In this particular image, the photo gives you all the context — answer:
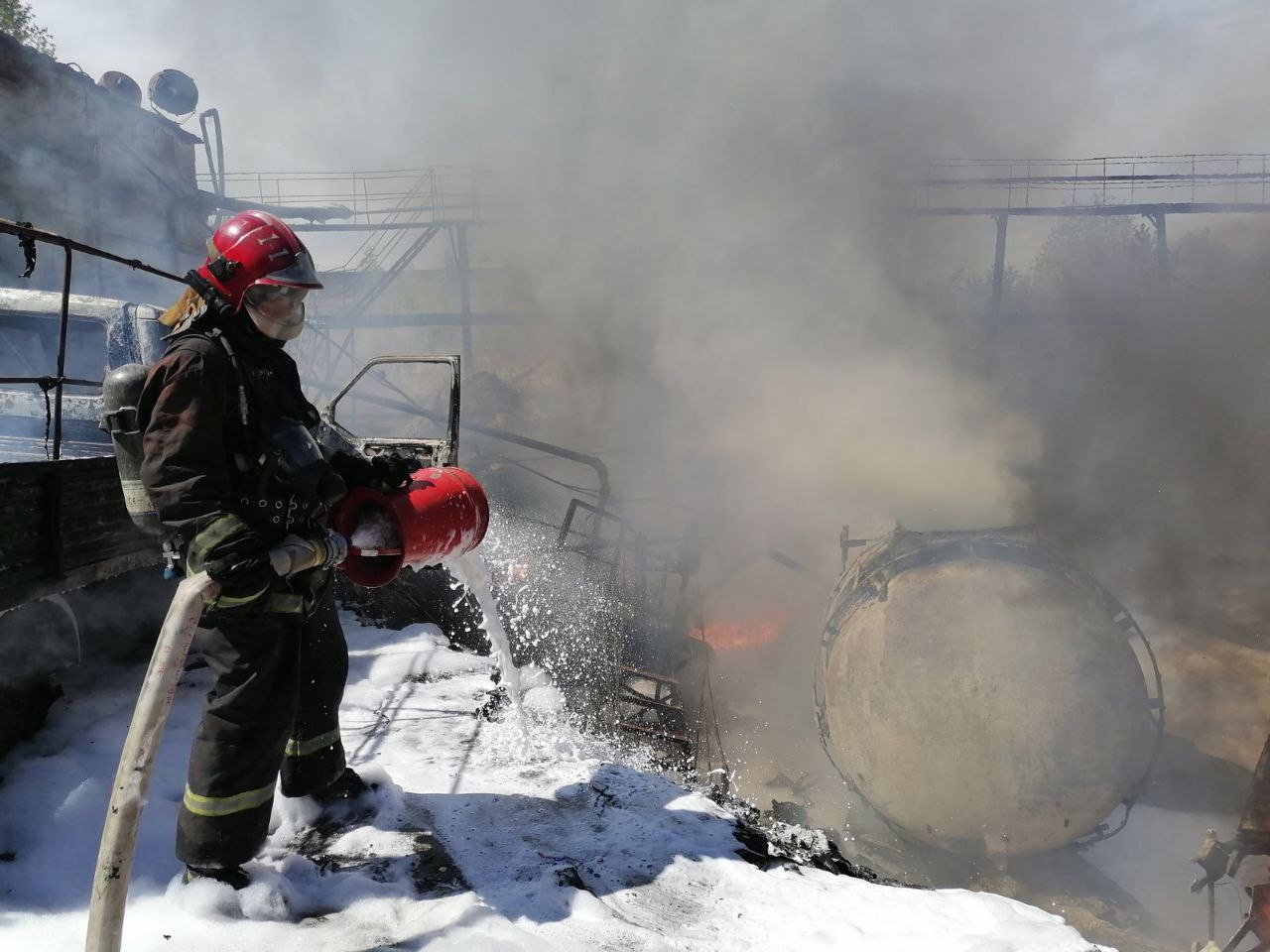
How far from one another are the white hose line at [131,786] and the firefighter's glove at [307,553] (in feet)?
0.85

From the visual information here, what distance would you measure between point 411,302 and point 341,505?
17244 mm

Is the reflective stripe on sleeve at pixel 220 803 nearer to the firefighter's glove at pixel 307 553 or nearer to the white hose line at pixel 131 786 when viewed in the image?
the white hose line at pixel 131 786

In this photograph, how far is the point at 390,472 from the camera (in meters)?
2.64

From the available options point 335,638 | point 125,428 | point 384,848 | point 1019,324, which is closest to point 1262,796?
point 384,848

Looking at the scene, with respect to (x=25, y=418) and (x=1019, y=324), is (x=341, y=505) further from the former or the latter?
(x=1019, y=324)

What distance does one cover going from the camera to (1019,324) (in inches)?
552

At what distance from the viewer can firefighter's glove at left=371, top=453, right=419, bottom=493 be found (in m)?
2.63

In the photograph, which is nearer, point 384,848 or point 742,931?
point 742,931

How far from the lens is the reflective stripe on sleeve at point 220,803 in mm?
2119

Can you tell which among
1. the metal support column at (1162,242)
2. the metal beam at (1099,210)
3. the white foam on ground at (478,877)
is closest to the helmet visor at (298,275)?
the white foam on ground at (478,877)

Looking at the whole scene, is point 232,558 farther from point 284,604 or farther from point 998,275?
point 998,275

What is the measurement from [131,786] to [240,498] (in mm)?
773

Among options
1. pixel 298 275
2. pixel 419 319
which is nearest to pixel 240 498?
pixel 298 275

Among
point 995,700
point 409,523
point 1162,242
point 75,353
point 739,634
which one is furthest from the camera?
point 1162,242
